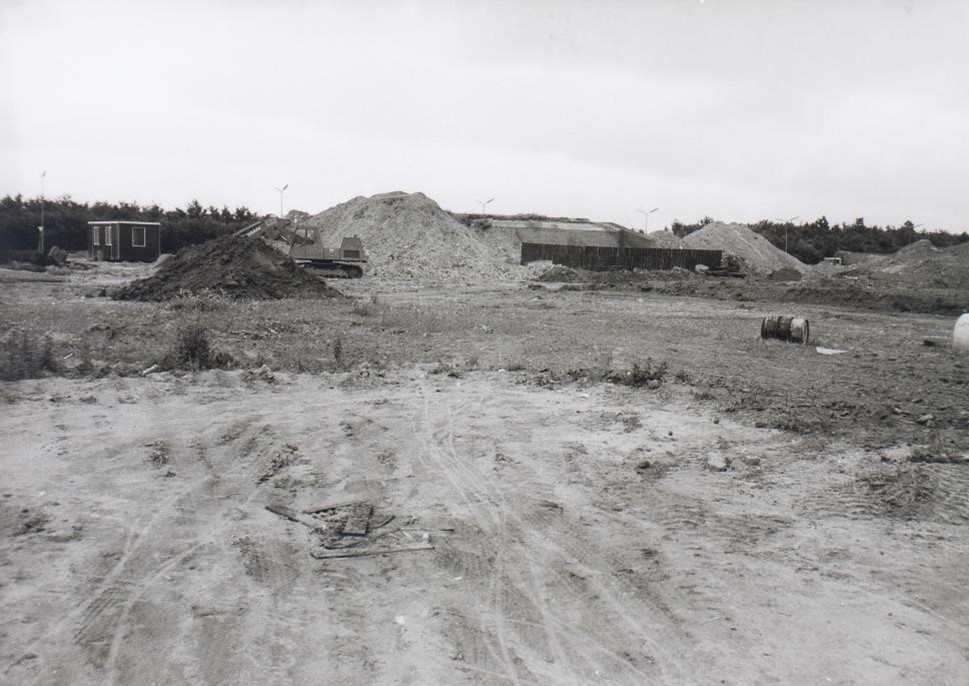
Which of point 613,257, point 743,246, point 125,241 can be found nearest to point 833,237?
point 743,246

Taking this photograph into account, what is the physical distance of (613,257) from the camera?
143 feet

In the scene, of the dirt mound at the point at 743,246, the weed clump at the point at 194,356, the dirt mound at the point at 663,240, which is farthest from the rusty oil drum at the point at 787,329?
the dirt mound at the point at 663,240

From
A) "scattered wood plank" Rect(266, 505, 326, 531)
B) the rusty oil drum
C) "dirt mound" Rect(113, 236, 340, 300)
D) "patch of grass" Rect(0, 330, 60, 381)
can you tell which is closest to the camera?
"scattered wood plank" Rect(266, 505, 326, 531)

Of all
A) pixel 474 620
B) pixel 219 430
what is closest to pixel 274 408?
pixel 219 430

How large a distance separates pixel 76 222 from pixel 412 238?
Answer: 22.0 m

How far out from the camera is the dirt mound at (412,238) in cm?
4009

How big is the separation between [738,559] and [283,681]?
3076 mm

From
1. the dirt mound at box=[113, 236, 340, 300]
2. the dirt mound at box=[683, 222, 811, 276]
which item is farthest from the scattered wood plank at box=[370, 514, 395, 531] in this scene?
the dirt mound at box=[683, 222, 811, 276]

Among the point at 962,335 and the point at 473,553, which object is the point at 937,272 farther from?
the point at 473,553

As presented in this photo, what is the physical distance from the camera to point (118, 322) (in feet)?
48.3

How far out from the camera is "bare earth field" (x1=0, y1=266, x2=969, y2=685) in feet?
13.6

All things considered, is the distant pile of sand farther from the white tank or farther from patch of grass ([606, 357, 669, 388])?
patch of grass ([606, 357, 669, 388])

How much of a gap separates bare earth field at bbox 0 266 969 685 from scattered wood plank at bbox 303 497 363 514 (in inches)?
4.9

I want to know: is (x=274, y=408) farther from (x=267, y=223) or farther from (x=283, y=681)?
(x=267, y=223)
